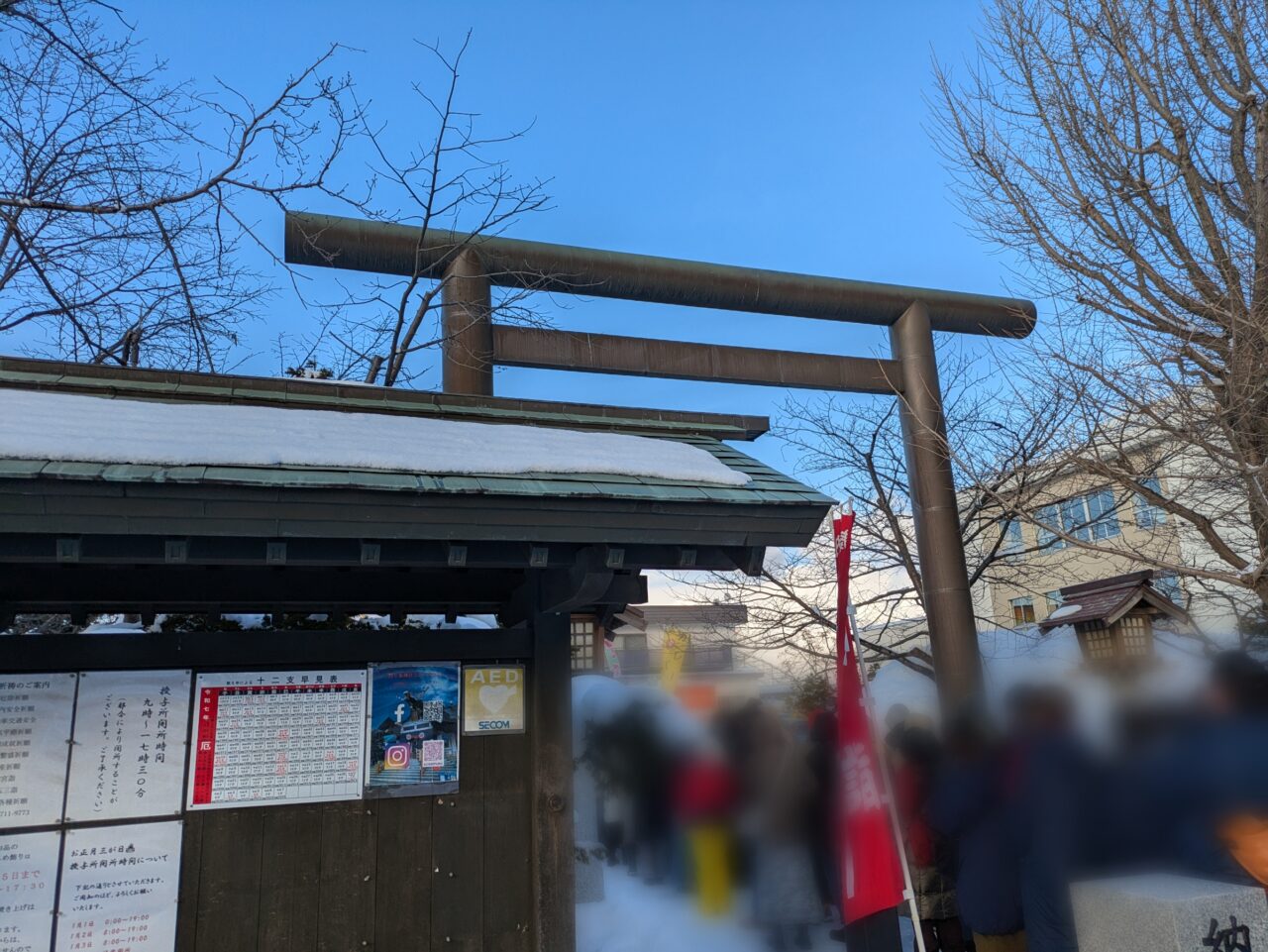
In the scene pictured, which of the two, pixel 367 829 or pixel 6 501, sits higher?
pixel 6 501

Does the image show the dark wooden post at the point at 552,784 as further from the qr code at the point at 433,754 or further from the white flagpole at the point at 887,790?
the white flagpole at the point at 887,790

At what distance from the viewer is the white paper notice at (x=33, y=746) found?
12.8 feet

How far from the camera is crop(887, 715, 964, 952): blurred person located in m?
6.50

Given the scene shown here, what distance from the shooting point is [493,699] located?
15.5 ft

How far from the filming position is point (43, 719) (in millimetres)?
3988

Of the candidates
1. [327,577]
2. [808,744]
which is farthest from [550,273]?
[808,744]

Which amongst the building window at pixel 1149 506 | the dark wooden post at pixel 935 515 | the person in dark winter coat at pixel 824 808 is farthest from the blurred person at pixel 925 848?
the building window at pixel 1149 506

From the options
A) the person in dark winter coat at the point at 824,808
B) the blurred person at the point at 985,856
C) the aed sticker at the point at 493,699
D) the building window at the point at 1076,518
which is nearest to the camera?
the aed sticker at the point at 493,699

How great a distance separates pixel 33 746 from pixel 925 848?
19.6 feet

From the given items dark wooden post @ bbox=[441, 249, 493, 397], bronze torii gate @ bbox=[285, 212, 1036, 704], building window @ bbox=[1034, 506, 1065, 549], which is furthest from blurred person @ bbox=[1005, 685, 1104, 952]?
dark wooden post @ bbox=[441, 249, 493, 397]

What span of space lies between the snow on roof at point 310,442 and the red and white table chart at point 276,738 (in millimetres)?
1290

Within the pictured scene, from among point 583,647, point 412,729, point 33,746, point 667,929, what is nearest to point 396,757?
point 412,729

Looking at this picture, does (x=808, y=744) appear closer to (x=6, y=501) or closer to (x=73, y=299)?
(x=6, y=501)

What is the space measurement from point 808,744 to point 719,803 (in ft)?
3.43
